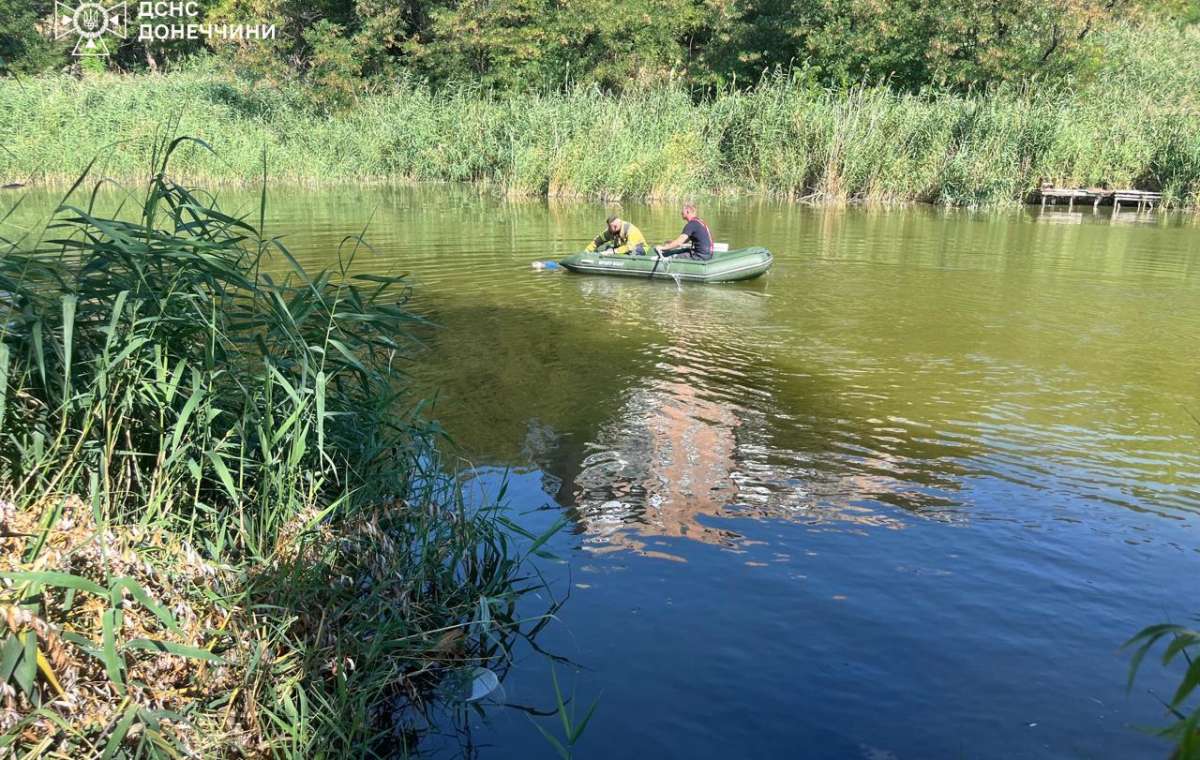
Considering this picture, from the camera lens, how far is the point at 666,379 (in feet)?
25.6

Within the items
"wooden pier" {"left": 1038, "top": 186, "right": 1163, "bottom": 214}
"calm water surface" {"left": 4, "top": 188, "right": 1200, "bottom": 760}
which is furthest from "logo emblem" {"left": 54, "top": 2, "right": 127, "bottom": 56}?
"wooden pier" {"left": 1038, "top": 186, "right": 1163, "bottom": 214}

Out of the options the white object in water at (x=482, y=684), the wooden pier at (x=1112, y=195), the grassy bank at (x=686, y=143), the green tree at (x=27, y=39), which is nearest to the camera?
the white object in water at (x=482, y=684)

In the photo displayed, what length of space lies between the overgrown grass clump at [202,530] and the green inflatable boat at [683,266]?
802 cm

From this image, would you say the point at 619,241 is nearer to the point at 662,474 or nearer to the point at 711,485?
the point at 662,474

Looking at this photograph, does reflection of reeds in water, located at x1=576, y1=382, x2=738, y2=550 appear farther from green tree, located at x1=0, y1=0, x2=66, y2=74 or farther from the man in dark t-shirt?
green tree, located at x1=0, y1=0, x2=66, y2=74

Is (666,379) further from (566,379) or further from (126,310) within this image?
(126,310)

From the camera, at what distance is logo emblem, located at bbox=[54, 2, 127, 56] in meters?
33.8

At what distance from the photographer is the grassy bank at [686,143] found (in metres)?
19.7

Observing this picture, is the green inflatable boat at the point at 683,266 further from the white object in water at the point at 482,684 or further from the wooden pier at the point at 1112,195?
the wooden pier at the point at 1112,195

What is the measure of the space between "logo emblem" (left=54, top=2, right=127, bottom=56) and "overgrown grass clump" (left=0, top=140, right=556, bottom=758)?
35.8 metres

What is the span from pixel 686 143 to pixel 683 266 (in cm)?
991

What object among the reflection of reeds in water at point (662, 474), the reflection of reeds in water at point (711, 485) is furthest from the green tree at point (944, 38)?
the reflection of reeds in water at point (711, 485)

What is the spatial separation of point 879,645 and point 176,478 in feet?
9.30

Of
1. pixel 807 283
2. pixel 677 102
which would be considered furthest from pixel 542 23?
pixel 807 283
